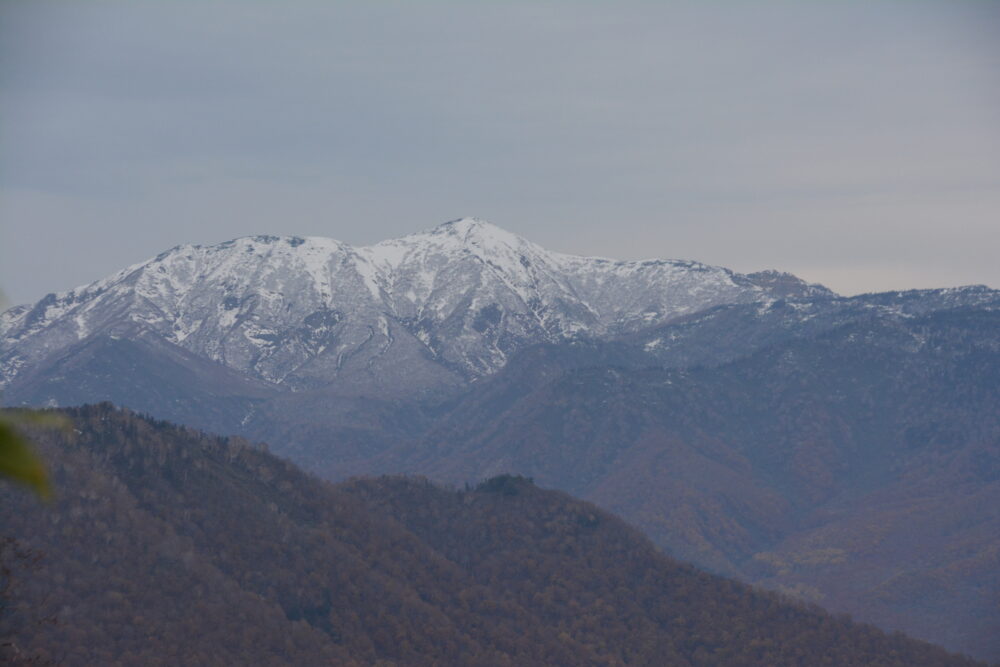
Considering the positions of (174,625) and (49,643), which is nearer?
(49,643)

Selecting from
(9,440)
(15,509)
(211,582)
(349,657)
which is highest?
(9,440)

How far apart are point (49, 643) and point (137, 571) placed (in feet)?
125

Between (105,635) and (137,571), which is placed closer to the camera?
(105,635)

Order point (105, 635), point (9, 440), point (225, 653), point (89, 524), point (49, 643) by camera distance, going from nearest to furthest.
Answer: point (9, 440), point (49, 643), point (105, 635), point (225, 653), point (89, 524)

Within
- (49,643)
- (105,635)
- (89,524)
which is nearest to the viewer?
(49,643)

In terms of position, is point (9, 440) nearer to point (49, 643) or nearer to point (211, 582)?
point (49, 643)

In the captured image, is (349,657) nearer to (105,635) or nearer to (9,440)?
(105,635)

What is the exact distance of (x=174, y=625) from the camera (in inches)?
7003

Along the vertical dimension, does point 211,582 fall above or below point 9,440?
below

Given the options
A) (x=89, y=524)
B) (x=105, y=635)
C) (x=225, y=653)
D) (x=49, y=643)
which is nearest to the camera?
(x=49, y=643)

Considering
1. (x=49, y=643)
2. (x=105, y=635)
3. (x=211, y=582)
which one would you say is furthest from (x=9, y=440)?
(x=211, y=582)

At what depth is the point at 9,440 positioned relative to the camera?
12.6 meters

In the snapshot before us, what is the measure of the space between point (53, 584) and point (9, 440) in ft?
565

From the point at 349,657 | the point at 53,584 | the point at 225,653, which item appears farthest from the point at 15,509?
the point at 349,657
